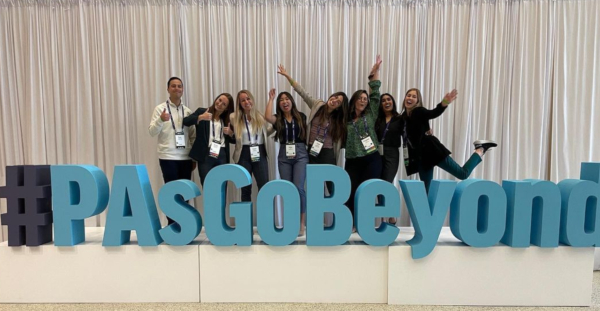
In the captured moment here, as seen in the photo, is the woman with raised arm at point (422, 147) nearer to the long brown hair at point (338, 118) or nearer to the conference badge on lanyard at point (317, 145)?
the long brown hair at point (338, 118)

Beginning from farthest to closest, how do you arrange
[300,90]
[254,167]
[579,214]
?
[300,90], [254,167], [579,214]

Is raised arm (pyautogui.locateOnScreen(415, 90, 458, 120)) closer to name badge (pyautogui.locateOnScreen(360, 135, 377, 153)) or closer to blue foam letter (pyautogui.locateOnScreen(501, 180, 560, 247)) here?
name badge (pyautogui.locateOnScreen(360, 135, 377, 153))

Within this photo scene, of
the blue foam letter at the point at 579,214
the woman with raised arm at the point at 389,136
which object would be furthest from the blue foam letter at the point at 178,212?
the blue foam letter at the point at 579,214

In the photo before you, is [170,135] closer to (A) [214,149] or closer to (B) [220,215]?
(A) [214,149]

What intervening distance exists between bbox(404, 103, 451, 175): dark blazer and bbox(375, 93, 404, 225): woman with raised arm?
80 mm

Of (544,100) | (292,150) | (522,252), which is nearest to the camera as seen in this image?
(522,252)

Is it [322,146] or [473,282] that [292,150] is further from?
[473,282]

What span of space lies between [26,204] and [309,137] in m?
1.93

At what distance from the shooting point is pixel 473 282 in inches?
69.7

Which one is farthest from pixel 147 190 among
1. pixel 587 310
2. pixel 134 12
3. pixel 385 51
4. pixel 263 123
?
pixel 587 310

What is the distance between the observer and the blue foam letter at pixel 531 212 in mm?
1701

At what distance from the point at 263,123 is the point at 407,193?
131cm

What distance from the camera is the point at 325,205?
1.77 meters

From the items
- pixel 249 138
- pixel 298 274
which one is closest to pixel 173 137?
pixel 249 138
